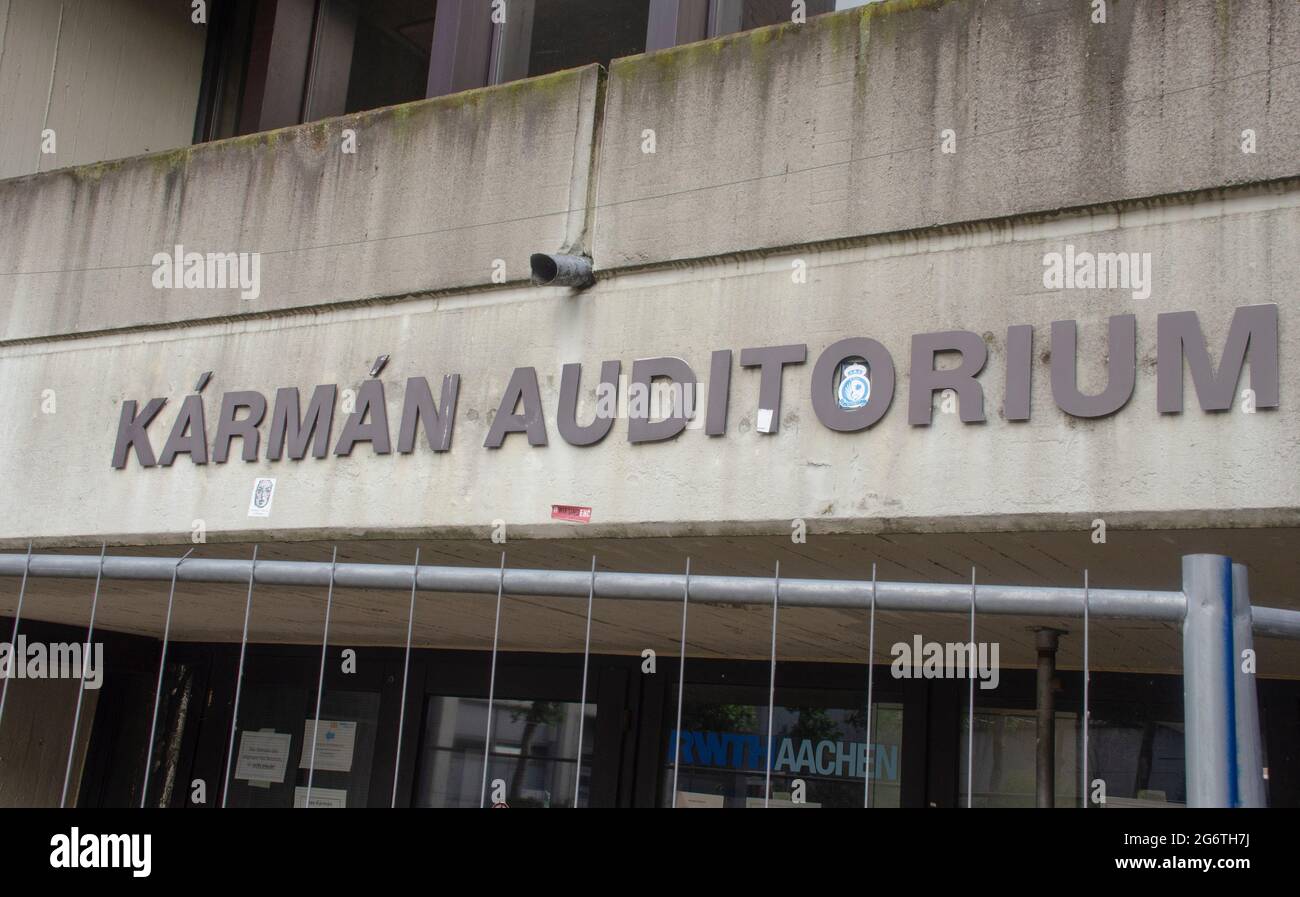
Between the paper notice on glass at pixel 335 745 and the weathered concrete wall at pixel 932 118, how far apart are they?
14.9ft

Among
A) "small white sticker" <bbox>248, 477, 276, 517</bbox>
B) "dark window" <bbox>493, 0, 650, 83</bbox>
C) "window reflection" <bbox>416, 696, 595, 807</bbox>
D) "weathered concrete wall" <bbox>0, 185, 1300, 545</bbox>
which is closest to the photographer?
"weathered concrete wall" <bbox>0, 185, 1300, 545</bbox>

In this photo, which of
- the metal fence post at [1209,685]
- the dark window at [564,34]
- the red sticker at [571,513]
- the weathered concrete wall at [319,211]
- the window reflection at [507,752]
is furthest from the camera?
the window reflection at [507,752]

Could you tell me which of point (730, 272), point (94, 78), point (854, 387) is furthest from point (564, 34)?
point (94, 78)

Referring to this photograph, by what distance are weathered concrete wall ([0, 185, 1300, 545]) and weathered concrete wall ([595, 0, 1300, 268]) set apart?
5.4 inches

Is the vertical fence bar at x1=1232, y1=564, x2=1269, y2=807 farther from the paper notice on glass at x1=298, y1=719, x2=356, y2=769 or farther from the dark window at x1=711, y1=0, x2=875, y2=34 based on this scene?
the paper notice on glass at x1=298, y1=719, x2=356, y2=769

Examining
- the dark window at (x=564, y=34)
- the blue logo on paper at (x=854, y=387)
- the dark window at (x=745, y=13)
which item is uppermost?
the dark window at (x=564, y=34)

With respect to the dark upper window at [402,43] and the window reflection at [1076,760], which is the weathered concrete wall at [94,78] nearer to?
the dark upper window at [402,43]

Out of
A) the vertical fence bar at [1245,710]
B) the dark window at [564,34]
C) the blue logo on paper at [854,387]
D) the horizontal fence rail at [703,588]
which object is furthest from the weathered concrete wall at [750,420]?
the dark window at [564,34]

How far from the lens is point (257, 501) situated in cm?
615

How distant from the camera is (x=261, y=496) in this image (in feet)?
20.2

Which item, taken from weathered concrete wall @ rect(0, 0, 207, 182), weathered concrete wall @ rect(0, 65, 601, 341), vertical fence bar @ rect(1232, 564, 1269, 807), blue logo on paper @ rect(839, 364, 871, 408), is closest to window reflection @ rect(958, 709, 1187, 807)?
blue logo on paper @ rect(839, 364, 871, 408)

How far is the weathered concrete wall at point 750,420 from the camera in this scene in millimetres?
4320

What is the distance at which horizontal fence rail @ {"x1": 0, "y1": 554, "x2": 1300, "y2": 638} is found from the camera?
2.92 meters

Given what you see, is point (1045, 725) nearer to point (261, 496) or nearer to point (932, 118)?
point (932, 118)
